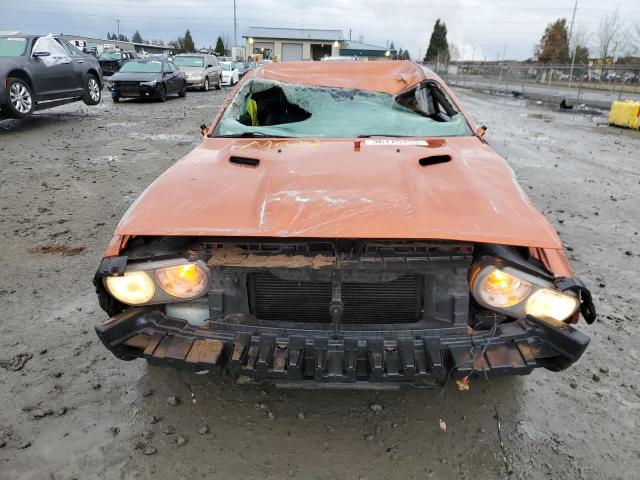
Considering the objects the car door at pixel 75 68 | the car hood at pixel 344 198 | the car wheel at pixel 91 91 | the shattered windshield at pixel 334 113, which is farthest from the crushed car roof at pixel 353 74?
the car wheel at pixel 91 91

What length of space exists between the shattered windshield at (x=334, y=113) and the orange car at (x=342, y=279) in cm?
95

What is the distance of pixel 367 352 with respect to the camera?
189 centimetres

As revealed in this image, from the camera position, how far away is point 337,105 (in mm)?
3531

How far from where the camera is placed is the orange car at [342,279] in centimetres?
187

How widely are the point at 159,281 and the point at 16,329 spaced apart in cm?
172

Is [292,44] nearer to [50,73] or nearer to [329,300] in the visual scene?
[50,73]

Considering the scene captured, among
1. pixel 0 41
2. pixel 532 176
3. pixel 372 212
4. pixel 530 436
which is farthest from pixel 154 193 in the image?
pixel 0 41

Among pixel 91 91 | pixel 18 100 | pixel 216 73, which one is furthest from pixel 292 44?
pixel 18 100

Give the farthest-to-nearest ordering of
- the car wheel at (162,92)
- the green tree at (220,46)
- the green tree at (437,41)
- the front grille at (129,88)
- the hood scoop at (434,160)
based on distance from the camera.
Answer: the green tree at (220,46) < the green tree at (437,41) < the car wheel at (162,92) < the front grille at (129,88) < the hood scoop at (434,160)

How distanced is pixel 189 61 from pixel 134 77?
6272 mm

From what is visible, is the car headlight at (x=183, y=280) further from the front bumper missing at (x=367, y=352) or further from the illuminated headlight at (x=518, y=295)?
the illuminated headlight at (x=518, y=295)

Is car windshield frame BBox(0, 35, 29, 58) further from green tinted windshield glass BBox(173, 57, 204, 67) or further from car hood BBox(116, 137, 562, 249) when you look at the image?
green tinted windshield glass BBox(173, 57, 204, 67)

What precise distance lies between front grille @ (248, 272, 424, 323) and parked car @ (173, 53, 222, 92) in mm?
19543

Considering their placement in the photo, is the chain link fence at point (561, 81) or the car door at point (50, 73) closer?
the car door at point (50, 73)
